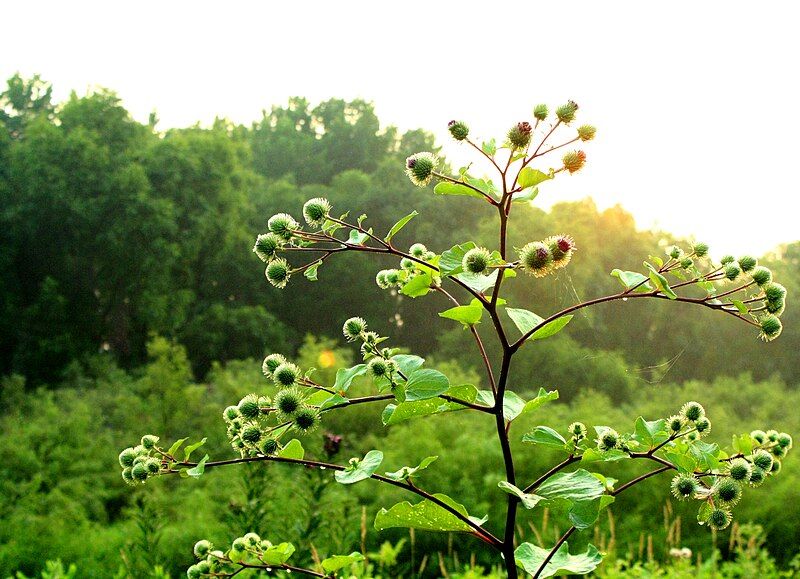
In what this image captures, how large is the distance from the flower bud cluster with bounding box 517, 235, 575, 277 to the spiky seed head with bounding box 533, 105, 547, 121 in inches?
9.9

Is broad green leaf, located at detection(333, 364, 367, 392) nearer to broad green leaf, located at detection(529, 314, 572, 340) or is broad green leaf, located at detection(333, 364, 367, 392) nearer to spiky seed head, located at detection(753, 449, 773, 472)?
broad green leaf, located at detection(529, 314, 572, 340)

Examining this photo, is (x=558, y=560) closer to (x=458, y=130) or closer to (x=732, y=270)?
(x=732, y=270)

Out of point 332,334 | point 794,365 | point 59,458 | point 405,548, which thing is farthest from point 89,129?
point 794,365

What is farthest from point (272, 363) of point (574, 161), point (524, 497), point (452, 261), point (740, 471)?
point (740, 471)

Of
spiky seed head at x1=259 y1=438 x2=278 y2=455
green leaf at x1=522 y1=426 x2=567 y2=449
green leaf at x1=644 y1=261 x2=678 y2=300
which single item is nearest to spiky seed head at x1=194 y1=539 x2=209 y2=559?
spiky seed head at x1=259 y1=438 x2=278 y2=455

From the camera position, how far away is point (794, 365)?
19094 millimetres

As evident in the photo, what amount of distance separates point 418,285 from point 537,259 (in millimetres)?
214

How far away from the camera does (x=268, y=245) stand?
4.63 feet

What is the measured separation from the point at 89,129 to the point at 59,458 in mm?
12691

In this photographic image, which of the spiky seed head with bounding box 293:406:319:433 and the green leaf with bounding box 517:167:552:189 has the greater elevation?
the green leaf with bounding box 517:167:552:189

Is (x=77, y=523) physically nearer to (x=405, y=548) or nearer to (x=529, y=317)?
(x=405, y=548)

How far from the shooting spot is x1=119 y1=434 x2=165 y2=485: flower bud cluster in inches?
54.9

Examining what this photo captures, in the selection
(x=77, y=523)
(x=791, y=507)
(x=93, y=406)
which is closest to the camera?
(x=791, y=507)

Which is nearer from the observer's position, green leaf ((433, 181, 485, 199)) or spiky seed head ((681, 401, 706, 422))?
green leaf ((433, 181, 485, 199))
